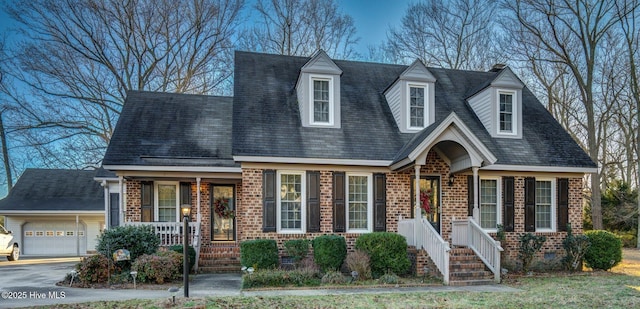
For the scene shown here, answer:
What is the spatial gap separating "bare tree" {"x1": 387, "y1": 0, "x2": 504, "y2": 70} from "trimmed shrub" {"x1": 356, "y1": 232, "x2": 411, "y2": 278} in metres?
17.9

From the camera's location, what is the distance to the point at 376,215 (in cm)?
1337

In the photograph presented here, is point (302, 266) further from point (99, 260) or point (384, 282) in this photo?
point (99, 260)

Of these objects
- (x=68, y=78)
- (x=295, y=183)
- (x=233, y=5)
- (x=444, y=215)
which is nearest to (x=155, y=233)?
A: (x=295, y=183)

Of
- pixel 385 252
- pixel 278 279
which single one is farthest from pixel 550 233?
pixel 278 279

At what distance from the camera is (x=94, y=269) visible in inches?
421

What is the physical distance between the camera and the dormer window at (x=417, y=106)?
1492 centimetres

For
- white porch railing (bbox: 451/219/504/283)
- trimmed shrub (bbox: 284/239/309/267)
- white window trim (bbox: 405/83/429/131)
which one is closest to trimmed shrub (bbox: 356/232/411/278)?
trimmed shrub (bbox: 284/239/309/267)

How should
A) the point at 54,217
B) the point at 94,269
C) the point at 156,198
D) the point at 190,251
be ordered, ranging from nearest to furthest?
the point at 94,269 → the point at 190,251 → the point at 156,198 → the point at 54,217

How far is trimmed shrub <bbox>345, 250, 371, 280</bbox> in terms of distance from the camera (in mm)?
11250

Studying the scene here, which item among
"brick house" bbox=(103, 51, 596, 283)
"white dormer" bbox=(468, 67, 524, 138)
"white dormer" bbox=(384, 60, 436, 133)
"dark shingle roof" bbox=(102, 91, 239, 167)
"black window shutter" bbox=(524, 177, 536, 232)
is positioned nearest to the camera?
"brick house" bbox=(103, 51, 596, 283)

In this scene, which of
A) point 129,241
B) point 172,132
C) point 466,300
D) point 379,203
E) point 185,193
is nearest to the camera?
point 466,300

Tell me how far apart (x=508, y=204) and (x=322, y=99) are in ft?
23.1

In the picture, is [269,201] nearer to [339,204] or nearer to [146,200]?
[339,204]

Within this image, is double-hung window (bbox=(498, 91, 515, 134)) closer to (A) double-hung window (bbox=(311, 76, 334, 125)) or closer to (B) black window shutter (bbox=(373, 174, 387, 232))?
(B) black window shutter (bbox=(373, 174, 387, 232))
